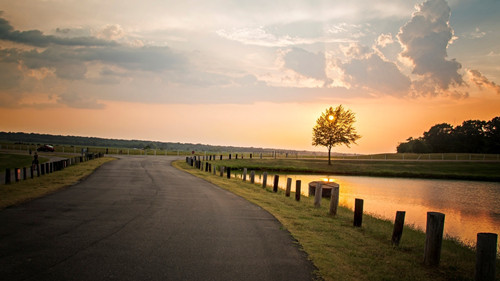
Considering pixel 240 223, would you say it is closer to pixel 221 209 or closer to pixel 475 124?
pixel 221 209

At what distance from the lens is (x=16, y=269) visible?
6.24 m

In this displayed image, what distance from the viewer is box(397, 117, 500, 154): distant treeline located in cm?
11116

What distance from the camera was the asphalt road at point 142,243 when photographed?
645cm

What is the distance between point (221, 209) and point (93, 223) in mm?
5315

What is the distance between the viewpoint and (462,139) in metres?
123

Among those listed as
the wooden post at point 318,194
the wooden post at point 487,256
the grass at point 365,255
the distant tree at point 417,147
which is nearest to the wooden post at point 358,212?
the grass at point 365,255

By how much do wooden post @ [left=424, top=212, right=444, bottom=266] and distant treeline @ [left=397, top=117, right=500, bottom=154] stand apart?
119607 millimetres

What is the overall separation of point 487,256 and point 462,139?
13582cm

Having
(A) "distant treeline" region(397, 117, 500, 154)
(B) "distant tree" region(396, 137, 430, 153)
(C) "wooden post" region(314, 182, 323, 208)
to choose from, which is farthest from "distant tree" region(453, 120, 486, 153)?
(C) "wooden post" region(314, 182, 323, 208)

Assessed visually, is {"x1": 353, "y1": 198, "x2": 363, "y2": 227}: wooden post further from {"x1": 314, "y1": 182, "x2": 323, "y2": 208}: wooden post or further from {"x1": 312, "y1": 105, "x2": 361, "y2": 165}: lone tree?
{"x1": 312, "y1": 105, "x2": 361, "y2": 165}: lone tree

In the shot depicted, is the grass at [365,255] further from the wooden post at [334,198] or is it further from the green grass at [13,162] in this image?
the green grass at [13,162]

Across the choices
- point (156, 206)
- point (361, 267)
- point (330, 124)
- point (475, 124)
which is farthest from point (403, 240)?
point (475, 124)

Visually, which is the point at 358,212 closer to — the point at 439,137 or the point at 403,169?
the point at 403,169

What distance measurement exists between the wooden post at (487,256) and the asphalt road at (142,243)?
3809 millimetres
